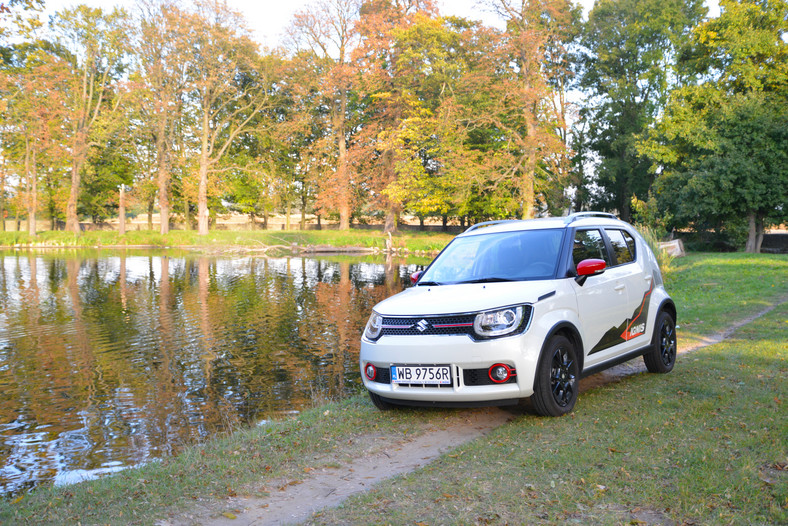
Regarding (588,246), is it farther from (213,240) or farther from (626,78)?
(626,78)

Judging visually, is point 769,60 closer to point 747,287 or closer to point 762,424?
point 747,287

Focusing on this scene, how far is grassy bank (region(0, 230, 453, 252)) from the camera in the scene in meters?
44.5

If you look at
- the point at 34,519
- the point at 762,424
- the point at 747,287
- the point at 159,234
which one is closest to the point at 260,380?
the point at 34,519

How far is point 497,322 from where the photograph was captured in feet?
18.0

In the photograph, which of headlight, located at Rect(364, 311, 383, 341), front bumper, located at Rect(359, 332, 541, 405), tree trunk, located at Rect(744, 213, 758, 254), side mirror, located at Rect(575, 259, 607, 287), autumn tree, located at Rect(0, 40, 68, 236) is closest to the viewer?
front bumper, located at Rect(359, 332, 541, 405)

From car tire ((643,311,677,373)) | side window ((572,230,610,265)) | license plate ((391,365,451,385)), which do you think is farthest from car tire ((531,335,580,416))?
car tire ((643,311,677,373))

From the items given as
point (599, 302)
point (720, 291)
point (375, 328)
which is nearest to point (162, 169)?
point (720, 291)

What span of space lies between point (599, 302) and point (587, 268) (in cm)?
52

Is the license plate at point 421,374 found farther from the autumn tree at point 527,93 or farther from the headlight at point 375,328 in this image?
the autumn tree at point 527,93

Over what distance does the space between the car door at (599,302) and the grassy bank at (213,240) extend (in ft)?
120

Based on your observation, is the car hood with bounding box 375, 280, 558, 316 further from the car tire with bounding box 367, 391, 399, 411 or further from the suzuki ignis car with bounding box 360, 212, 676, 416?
the car tire with bounding box 367, 391, 399, 411

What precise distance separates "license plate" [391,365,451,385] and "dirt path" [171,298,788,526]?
0.53 m

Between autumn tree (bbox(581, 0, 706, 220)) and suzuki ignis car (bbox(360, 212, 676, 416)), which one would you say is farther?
autumn tree (bbox(581, 0, 706, 220))

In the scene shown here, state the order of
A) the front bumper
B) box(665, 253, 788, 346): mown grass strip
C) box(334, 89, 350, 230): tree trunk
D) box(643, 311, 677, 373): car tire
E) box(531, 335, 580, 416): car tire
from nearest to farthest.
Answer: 1. the front bumper
2. box(531, 335, 580, 416): car tire
3. box(643, 311, 677, 373): car tire
4. box(665, 253, 788, 346): mown grass strip
5. box(334, 89, 350, 230): tree trunk
